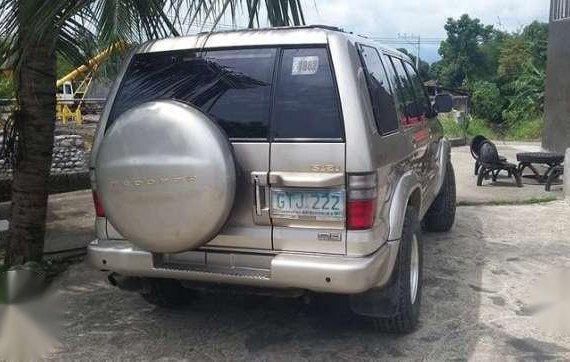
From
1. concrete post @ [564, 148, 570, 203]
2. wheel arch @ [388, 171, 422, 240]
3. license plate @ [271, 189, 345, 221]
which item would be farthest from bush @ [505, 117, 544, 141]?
license plate @ [271, 189, 345, 221]

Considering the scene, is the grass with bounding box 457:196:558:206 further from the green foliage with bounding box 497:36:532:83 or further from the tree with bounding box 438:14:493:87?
the tree with bounding box 438:14:493:87

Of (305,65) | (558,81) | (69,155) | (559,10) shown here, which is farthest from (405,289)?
(559,10)

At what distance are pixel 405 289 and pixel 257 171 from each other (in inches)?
45.9

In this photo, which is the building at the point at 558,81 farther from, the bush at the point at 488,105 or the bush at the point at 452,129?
the bush at the point at 488,105

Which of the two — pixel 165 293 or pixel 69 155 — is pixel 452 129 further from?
pixel 165 293

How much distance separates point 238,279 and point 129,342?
3.32 feet

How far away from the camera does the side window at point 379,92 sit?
3408 mm

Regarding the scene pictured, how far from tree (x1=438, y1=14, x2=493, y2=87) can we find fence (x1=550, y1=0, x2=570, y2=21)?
35.2 metres

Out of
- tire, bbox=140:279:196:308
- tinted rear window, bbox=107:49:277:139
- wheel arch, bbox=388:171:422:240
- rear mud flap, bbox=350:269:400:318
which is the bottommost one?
tire, bbox=140:279:196:308

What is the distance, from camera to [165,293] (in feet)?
13.5

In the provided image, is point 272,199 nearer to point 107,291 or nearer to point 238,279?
point 238,279

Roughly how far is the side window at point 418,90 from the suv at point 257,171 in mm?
1534

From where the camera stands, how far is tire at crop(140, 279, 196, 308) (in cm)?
390

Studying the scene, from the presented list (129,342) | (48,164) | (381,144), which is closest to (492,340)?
(381,144)
